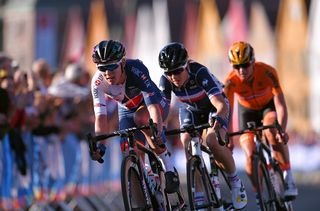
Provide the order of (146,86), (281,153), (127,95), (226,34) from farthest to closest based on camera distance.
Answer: (226,34) < (281,153) < (127,95) < (146,86)

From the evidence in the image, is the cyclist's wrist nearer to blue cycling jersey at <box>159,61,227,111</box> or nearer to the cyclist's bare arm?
blue cycling jersey at <box>159,61,227,111</box>

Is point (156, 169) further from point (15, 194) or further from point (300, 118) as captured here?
point (300, 118)

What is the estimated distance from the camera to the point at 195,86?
11.7 metres

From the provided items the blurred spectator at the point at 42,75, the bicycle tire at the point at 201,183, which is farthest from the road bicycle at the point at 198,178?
the blurred spectator at the point at 42,75

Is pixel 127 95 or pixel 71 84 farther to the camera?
pixel 71 84

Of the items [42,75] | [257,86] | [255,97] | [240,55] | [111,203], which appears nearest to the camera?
[240,55]

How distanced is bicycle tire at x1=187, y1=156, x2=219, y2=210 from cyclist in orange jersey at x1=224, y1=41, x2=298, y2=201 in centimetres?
119

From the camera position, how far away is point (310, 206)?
744 inches

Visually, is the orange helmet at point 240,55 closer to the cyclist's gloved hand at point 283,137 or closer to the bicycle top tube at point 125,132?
the cyclist's gloved hand at point 283,137

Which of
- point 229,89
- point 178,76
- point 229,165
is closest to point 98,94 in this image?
point 178,76

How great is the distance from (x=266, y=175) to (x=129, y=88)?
2271 mm

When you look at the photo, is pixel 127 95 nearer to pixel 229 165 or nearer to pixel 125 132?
pixel 125 132

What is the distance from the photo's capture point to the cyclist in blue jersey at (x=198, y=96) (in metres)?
11.1

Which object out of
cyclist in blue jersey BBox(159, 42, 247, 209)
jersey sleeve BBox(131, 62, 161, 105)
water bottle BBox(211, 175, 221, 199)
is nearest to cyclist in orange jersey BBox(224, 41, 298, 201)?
cyclist in blue jersey BBox(159, 42, 247, 209)
